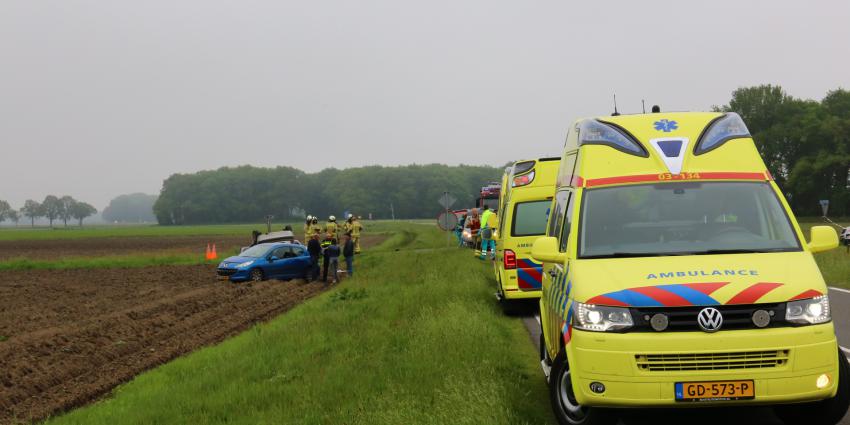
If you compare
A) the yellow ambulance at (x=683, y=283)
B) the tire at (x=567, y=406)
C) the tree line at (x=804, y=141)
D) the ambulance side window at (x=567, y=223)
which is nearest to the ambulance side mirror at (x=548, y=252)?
the yellow ambulance at (x=683, y=283)

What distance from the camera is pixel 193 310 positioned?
15922 mm

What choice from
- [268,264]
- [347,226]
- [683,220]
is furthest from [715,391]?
[347,226]

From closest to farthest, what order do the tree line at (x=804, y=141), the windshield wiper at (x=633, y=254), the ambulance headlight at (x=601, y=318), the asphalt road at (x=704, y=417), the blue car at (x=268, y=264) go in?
1. the ambulance headlight at (x=601, y=318)
2. the windshield wiper at (x=633, y=254)
3. the asphalt road at (x=704, y=417)
4. the blue car at (x=268, y=264)
5. the tree line at (x=804, y=141)

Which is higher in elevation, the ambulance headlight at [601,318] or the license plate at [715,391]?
the ambulance headlight at [601,318]

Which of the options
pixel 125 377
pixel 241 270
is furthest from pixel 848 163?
pixel 125 377

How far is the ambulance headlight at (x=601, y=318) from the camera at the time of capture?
479cm

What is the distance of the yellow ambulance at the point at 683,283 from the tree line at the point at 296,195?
172 m

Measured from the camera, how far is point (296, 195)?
18912cm

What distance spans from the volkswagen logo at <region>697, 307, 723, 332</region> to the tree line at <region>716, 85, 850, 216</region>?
71.0 m

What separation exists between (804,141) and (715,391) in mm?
84641

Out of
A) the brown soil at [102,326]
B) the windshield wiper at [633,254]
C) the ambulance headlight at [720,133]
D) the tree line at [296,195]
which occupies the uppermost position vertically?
the tree line at [296,195]

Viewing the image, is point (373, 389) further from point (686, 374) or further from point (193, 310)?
point (193, 310)

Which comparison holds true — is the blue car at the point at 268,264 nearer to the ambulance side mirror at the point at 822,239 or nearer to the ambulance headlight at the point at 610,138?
the ambulance headlight at the point at 610,138

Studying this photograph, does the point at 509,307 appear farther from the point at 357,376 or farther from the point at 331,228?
the point at 331,228
